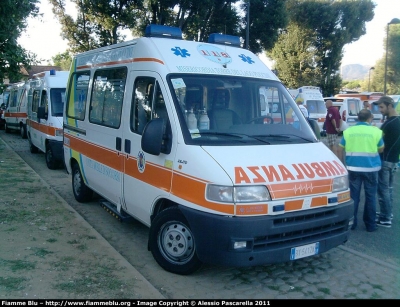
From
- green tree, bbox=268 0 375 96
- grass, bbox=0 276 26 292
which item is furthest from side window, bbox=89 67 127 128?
green tree, bbox=268 0 375 96

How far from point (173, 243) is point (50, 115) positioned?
26.0 feet

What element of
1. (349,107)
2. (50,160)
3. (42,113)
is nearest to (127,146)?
(50,160)

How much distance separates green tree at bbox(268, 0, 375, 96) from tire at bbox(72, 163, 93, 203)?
32729mm

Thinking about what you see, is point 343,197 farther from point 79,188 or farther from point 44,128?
point 44,128

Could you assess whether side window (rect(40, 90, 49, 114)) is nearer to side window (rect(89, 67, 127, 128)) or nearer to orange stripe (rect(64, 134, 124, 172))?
orange stripe (rect(64, 134, 124, 172))

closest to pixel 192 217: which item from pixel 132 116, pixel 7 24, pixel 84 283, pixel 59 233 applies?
pixel 84 283

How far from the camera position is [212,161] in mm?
4211

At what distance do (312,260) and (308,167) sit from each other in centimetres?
147

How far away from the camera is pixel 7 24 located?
10.5 metres

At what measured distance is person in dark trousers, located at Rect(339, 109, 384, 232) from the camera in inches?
249

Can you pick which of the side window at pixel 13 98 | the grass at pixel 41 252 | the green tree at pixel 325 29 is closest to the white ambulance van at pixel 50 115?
the grass at pixel 41 252

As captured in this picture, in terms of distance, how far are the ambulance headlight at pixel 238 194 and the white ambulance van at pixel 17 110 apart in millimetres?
15156

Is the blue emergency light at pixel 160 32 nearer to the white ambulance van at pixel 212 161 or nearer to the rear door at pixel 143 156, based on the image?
the white ambulance van at pixel 212 161

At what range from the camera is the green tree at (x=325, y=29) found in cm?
3734
